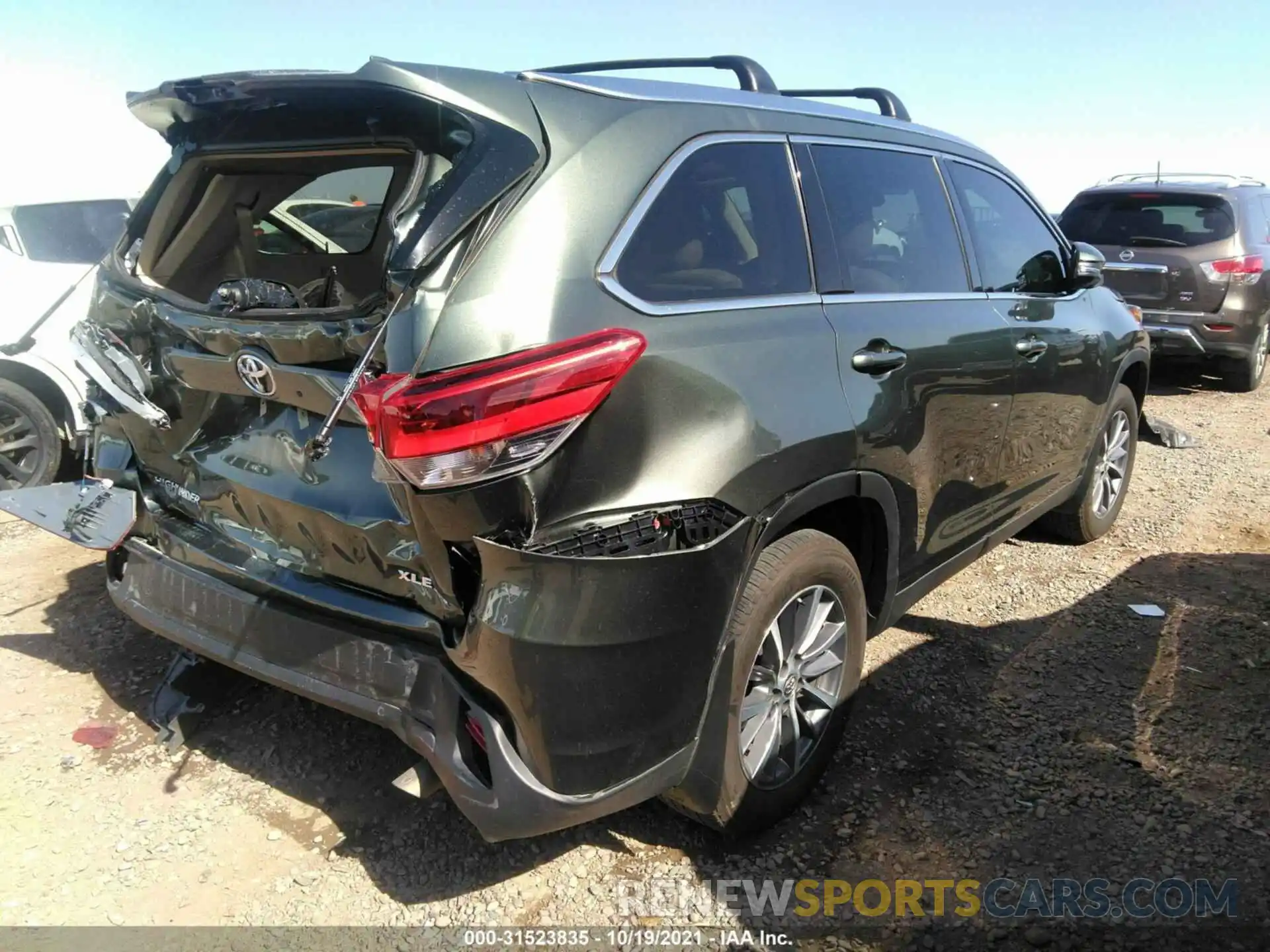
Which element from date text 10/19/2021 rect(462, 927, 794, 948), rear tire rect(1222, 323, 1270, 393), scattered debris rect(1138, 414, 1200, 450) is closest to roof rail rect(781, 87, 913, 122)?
date text 10/19/2021 rect(462, 927, 794, 948)

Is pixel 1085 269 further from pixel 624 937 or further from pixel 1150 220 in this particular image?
pixel 1150 220

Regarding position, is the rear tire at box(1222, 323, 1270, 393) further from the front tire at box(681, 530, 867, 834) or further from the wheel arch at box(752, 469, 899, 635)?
the front tire at box(681, 530, 867, 834)

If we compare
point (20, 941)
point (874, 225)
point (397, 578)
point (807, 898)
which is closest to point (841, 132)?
point (874, 225)

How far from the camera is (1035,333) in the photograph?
11.5 feet

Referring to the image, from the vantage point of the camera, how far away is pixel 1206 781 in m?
2.84

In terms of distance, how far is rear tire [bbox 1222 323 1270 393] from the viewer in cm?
823

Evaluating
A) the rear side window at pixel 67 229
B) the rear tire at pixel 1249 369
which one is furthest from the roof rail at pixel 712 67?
the rear tire at pixel 1249 369

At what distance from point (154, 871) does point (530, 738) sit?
1.27 meters

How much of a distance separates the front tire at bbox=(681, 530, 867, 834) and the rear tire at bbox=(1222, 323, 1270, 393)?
7347 mm

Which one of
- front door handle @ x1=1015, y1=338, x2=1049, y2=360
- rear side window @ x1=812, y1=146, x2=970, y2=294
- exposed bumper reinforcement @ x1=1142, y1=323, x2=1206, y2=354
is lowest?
exposed bumper reinforcement @ x1=1142, y1=323, x2=1206, y2=354

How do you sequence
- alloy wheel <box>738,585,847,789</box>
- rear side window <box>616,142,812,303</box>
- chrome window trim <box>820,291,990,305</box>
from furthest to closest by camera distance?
chrome window trim <box>820,291,990,305</box> → alloy wheel <box>738,585,847,789</box> → rear side window <box>616,142,812,303</box>

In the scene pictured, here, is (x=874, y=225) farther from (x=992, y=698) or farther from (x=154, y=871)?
(x=154, y=871)

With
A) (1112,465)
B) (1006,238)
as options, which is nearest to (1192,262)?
(1112,465)

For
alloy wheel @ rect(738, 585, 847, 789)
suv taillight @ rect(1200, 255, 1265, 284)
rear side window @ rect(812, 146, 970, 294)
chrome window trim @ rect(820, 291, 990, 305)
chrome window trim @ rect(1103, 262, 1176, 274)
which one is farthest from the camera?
chrome window trim @ rect(1103, 262, 1176, 274)
